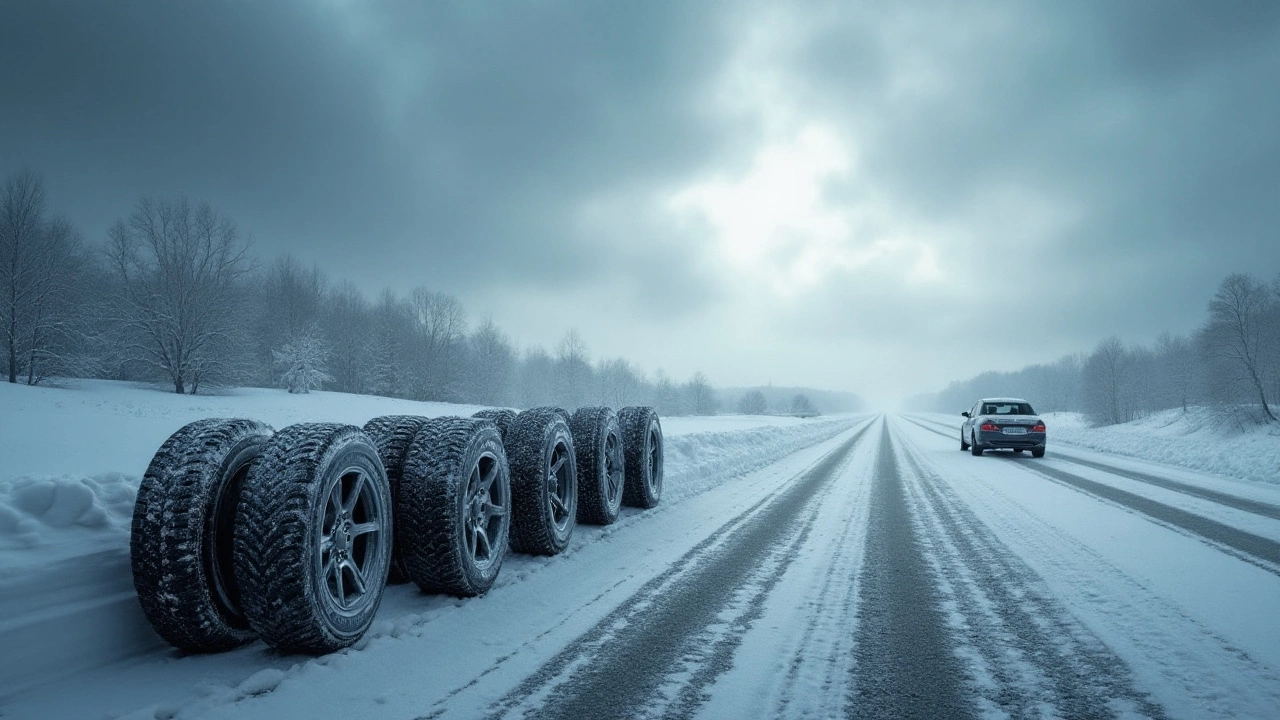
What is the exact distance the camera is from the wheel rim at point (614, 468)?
720 cm

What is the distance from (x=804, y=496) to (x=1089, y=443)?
70.2ft

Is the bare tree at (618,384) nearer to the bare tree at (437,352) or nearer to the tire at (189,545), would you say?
the bare tree at (437,352)

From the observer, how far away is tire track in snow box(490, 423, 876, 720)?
2.60 metres

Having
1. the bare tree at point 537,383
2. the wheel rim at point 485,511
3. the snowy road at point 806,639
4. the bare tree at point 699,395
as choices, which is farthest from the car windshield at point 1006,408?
the bare tree at point 699,395

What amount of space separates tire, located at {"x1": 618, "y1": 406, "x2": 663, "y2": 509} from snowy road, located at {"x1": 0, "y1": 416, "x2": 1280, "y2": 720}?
1.32 m

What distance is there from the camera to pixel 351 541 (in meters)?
3.39

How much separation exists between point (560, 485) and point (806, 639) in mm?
3367

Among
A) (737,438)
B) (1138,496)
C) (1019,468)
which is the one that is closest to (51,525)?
(1138,496)

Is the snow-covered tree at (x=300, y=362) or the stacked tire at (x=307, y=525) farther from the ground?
the snow-covered tree at (x=300, y=362)

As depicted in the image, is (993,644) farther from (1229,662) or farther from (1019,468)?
(1019,468)

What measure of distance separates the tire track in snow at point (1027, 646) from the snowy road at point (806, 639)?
0.05ft

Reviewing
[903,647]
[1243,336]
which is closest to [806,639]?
[903,647]

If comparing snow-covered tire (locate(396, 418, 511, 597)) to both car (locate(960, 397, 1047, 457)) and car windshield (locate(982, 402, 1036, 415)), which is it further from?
car windshield (locate(982, 402, 1036, 415))

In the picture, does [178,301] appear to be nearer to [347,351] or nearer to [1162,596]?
[347,351]
